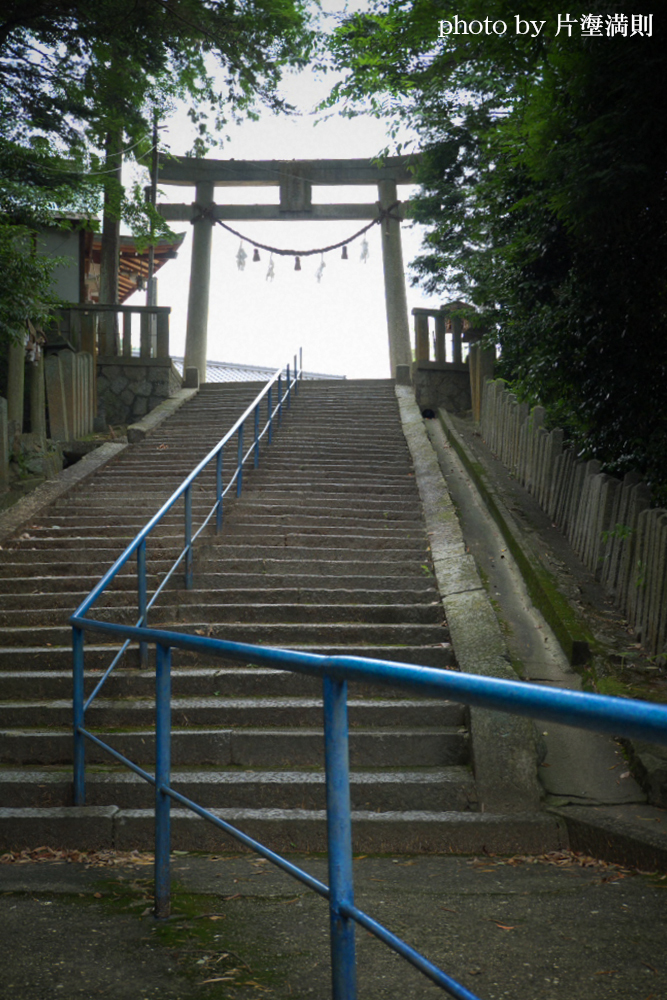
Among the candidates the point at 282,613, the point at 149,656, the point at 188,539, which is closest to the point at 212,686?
the point at 149,656

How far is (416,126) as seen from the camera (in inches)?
528

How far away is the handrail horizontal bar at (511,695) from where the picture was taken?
946 millimetres

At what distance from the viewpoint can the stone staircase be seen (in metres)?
3.97

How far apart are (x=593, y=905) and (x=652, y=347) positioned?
4.80 meters

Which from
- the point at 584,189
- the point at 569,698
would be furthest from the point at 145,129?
the point at 569,698

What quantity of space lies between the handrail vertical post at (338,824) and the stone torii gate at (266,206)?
16.5 m

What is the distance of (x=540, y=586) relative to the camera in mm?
6355

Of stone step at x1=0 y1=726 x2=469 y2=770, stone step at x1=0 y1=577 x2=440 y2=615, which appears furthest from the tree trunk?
stone step at x1=0 y1=726 x2=469 y2=770

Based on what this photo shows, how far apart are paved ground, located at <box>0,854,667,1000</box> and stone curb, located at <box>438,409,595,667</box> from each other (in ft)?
6.75

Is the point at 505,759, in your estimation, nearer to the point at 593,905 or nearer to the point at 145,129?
the point at 593,905

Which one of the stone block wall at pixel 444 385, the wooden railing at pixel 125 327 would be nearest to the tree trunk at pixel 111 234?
the wooden railing at pixel 125 327

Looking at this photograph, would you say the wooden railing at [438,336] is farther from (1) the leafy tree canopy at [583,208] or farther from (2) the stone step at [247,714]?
(2) the stone step at [247,714]

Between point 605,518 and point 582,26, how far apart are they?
360cm

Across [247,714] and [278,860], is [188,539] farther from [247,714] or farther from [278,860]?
[278,860]
